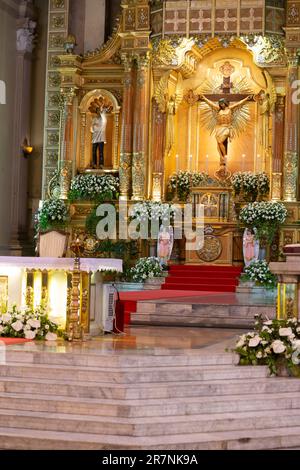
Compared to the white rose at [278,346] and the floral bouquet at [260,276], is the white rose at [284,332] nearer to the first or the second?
the white rose at [278,346]

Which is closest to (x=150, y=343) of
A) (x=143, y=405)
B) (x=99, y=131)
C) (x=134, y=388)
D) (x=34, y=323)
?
(x=34, y=323)

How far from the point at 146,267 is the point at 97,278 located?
5827mm

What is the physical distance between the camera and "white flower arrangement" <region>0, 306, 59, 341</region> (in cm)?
1123

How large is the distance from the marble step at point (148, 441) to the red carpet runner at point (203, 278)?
8.84 metres

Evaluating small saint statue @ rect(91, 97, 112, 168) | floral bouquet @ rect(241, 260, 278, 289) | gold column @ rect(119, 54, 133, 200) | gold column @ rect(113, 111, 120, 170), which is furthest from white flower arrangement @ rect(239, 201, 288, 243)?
small saint statue @ rect(91, 97, 112, 168)

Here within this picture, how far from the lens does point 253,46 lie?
62.2 feet

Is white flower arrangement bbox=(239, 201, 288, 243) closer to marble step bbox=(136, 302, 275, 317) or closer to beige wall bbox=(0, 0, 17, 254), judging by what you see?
marble step bbox=(136, 302, 275, 317)

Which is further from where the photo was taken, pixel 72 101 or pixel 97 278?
pixel 72 101

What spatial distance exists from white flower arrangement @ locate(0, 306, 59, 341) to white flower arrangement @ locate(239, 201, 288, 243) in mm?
7365

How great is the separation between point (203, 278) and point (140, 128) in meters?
3.38

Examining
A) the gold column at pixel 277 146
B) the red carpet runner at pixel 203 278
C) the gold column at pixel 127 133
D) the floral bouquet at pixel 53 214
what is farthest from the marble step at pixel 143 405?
the gold column at pixel 127 133
